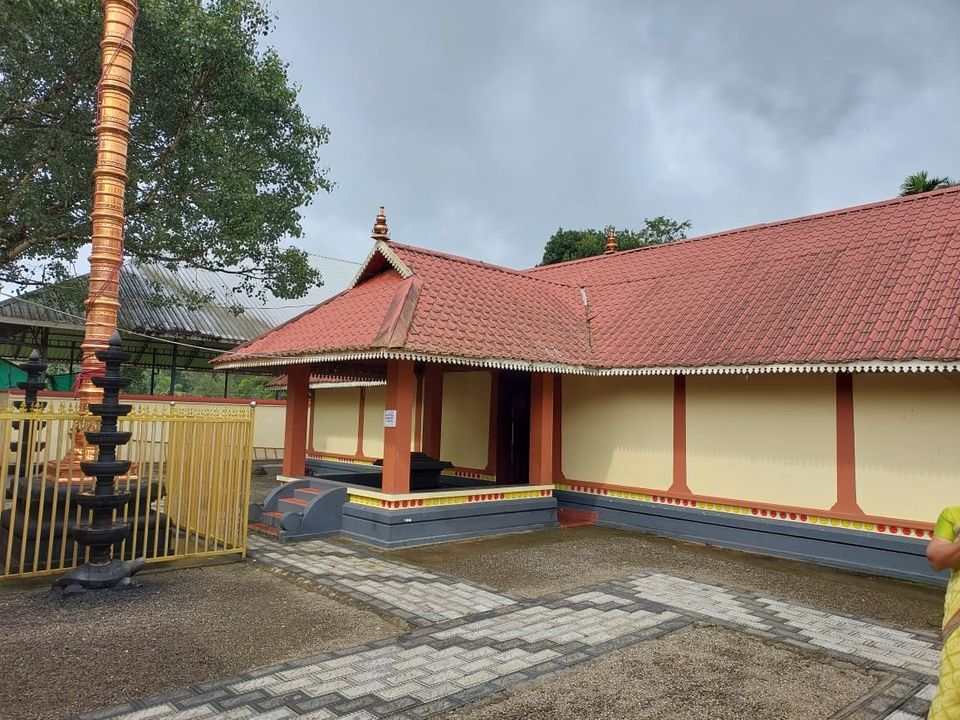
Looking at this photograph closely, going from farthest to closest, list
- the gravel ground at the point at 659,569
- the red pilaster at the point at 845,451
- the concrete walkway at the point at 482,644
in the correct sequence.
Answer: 1. the red pilaster at the point at 845,451
2. the gravel ground at the point at 659,569
3. the concrete walkway at the point at 482,644

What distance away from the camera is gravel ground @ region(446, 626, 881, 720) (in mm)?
3838

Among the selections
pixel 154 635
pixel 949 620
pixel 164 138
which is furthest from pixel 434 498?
pixel 164 138

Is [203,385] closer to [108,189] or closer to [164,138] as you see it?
[164,138]

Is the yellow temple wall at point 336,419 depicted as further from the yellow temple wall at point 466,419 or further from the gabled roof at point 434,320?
the gabled roof at point 434,320

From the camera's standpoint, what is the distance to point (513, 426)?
12.1 metres

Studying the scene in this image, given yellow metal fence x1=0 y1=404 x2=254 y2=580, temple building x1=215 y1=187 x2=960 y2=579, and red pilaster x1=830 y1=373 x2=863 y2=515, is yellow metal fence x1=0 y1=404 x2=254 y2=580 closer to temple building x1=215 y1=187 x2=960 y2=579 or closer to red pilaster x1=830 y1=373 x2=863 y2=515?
temple building x1=215 y1=187 x2=960 y2=579

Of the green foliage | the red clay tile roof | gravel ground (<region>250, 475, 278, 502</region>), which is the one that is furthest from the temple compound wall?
the green foliage

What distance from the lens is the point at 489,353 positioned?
8641mm

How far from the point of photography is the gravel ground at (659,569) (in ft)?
20.7

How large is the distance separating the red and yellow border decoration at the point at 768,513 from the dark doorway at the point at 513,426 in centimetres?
127

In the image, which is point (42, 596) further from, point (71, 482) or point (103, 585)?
point (71, 482)

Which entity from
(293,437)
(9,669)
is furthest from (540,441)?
(9,669)

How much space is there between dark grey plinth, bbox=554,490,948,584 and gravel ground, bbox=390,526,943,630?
225mm

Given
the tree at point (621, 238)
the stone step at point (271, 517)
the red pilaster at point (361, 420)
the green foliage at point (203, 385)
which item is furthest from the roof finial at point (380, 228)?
the green foliage at point (203, 385)
